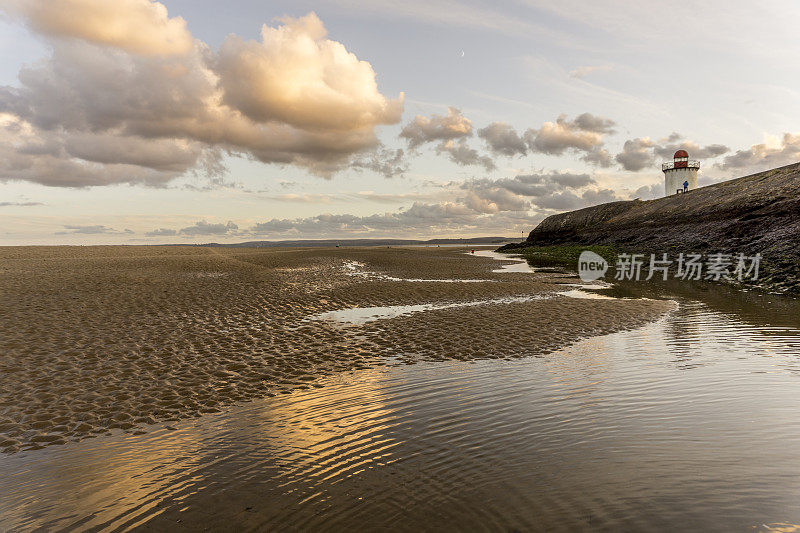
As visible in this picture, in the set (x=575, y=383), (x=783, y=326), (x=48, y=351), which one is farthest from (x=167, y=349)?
(x=783, y=326)

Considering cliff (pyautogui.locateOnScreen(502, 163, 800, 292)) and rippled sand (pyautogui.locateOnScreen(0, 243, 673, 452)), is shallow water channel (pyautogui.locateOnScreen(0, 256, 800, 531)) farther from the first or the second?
cliff (pyautogui.locateOnScreen(502, 163, 800, 292))

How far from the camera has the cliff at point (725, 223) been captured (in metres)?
32.7

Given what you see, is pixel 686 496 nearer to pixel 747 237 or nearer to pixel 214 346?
pixel 214 346

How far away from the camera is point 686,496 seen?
5.27m

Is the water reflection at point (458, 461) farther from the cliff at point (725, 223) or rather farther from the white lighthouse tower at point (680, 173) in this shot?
the white lighthouse tower at point (680, 173)

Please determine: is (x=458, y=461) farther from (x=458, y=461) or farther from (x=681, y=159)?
(x=681, y=159)

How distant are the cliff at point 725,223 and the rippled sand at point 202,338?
19.4m

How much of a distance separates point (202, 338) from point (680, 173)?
99551 mm

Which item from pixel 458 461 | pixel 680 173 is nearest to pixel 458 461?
pixel 458 461

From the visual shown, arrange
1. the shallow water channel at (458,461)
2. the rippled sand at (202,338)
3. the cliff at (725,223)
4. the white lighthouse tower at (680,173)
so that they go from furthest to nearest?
the white lighthouse tower at (680,173) → the cliff at (725,223) → the rippled sand at (202,338) → the shallow water channel at (458,461)

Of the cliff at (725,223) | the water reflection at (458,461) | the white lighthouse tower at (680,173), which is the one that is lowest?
the water reflection at (458,461)

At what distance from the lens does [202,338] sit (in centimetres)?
1382

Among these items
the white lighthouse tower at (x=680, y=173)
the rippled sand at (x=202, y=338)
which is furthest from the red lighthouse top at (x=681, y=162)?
the rippled sand at (x=202, y=338)

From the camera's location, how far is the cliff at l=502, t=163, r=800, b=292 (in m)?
32.7
